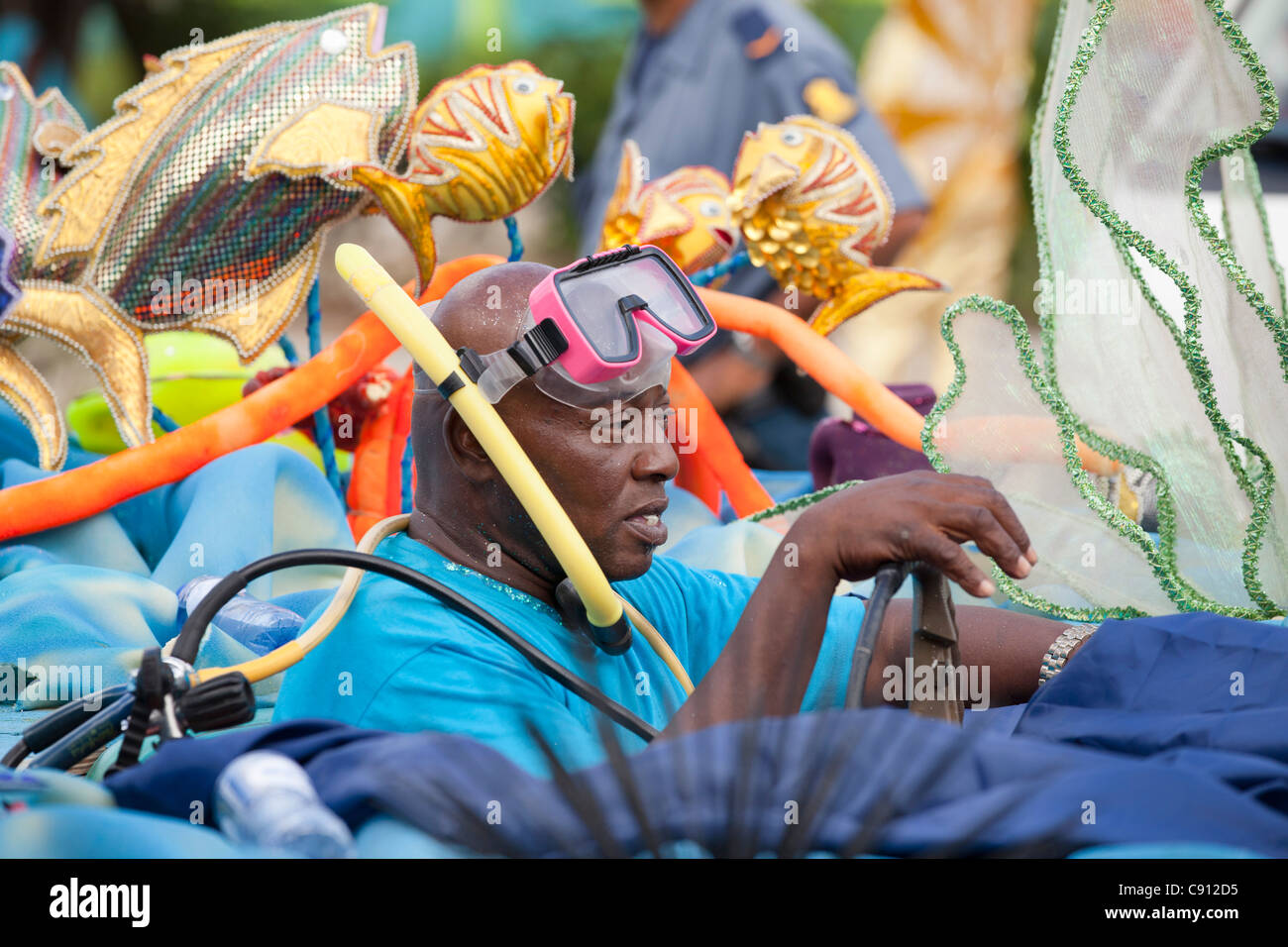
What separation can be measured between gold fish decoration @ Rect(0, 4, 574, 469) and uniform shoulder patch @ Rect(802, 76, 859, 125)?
5.69 feet

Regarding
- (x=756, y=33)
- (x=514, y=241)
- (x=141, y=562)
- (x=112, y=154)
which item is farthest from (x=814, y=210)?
(x=756, y=33)

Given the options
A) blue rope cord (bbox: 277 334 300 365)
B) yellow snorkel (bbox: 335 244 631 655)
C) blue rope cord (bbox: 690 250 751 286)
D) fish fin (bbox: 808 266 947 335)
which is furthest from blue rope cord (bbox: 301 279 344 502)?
yellow snorkel (bbox: 335 244 631 655)

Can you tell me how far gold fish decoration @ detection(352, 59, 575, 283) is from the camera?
6.95 ft

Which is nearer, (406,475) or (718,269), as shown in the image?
(406,475)

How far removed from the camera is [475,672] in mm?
1203

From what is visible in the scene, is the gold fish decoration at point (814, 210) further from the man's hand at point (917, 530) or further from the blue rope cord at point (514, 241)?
the man's hand at point (917, 530)

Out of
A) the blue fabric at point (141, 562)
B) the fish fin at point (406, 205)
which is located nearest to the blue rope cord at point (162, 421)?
the blue fabric at point (141, 562)

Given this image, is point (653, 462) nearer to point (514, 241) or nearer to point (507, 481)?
point (507, 481)

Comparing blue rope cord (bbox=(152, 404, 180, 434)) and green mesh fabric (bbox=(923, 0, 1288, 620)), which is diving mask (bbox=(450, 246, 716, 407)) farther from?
blue rope cord (bbox=(152, 404, 180, 434))

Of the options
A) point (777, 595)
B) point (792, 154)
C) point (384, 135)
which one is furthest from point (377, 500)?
point (777, 595)

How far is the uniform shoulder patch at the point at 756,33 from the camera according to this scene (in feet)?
13.1

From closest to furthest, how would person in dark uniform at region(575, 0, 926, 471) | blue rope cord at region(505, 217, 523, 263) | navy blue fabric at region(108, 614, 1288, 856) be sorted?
navy blue fabric at region(108, 614, 1288, 856) < blue rope cord at region(505, 217, 523, 263) < person in dark uniform at region(575, 0, 926, 471)

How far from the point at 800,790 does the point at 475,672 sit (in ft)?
1.26

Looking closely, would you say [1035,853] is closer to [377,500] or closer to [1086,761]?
[1086,761]
